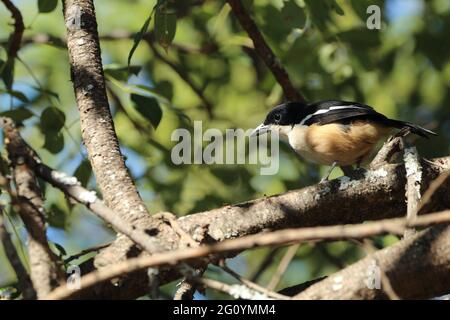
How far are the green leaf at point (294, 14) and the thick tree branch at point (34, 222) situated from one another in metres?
2.45

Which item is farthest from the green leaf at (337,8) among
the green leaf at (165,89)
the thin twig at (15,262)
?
the thin twig at (15,262)

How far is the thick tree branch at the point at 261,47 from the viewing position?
509 centimetres

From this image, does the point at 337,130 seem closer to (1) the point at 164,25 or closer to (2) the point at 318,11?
(2) the point at 318,11

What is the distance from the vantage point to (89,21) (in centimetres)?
379

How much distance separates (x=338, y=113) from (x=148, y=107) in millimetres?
1580

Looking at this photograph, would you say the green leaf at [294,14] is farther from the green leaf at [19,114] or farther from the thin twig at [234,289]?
the thin twig at [234,289]

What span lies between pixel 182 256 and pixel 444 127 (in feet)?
21.7

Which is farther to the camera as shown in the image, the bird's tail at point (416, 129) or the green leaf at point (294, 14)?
the bird's tail at point (416, 129)

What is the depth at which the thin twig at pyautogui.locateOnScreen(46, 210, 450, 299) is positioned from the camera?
2.26 meters

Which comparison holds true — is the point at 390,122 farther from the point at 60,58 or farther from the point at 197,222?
the point at 60,58

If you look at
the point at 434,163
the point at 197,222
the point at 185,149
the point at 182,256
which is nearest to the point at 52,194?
the point at 185,149

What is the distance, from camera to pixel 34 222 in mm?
2688

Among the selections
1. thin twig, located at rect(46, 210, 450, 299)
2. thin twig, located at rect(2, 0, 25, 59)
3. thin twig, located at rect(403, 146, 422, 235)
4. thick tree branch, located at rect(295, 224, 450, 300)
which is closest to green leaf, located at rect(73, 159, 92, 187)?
thin twig, located at rect(2, 0, 25, 59)

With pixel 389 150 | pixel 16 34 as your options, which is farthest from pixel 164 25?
pixel 389 150
